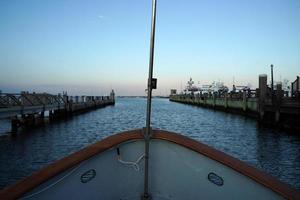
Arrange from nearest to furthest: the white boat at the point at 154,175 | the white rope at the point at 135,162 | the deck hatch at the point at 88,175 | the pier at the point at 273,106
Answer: the white boat at the point at 154,175
the deck hatch at the point at 88,175
the white rope at the point at 135,162
the pier at the point at 273,106

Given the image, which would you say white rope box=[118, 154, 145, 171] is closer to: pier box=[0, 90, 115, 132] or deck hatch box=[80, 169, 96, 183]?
deck hatch box=[80, 169, 96, 183]

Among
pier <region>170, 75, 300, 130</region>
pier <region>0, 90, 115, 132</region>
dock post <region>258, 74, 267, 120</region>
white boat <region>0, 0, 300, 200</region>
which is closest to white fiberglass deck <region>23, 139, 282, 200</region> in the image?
white boat <region>0, 0, 300, 200</region>

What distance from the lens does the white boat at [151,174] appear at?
10.1 feet

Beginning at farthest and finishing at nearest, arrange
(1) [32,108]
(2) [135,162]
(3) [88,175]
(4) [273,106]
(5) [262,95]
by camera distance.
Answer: (5) [262,95] < (1) [32,108] < (4) [273,106] < (2) [135,162] < (3) [88,175]

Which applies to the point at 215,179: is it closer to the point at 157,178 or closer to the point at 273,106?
the point at 157,178

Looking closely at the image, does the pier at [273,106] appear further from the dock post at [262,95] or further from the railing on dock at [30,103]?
the railing on dock at [30,103]

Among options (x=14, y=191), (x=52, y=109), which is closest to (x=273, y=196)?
(x=14, y=191)

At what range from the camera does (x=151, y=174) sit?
3604 mm

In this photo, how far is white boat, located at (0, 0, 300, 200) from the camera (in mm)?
3074

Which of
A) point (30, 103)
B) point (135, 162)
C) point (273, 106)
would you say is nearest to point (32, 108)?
point (30, 103)

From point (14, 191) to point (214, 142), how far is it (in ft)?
45.7

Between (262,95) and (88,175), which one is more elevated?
(262,95)

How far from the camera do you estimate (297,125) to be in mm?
18250

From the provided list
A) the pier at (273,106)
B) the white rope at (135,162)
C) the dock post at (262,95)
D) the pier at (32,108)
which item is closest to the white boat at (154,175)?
the white rope at (135,162)
